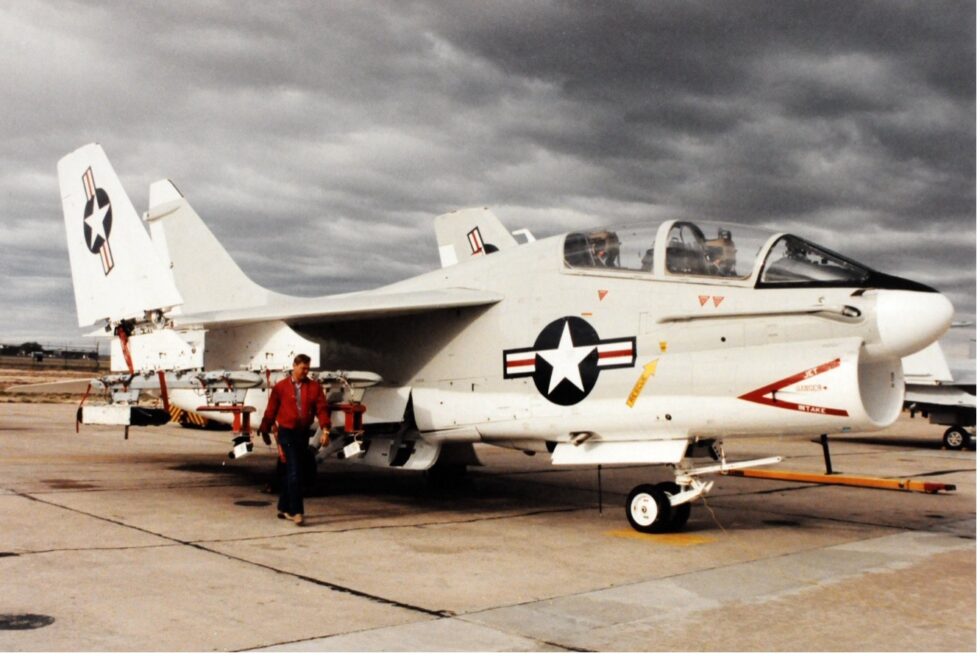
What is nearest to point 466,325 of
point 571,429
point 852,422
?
point 571,429

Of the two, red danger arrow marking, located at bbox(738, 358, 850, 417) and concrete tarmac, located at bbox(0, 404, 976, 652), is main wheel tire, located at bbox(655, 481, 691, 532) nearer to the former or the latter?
concrete tarmac, located at bbox(0, 404, 976, 652)

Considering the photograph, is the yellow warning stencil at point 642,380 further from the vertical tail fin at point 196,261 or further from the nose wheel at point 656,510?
the vertical tail fin at point 196,261

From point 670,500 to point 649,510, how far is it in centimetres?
22

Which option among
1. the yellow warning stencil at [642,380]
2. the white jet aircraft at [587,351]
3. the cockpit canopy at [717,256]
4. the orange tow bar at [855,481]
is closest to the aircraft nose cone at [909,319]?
the white jet aircraft at [587,351]

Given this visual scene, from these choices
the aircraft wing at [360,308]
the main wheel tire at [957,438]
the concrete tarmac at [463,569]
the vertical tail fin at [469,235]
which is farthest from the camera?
the main wheel tire at [957,438]

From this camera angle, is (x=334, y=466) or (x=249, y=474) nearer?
(x=249, y=474)

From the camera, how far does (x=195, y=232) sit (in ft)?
43.7

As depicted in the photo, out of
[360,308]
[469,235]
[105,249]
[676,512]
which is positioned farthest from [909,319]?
[469,235]

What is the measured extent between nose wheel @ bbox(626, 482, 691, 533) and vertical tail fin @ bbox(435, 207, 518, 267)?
944cm

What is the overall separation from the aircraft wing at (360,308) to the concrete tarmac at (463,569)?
81.0 inches

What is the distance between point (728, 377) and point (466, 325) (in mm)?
2999

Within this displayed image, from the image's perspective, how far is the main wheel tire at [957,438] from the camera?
73.3 feet

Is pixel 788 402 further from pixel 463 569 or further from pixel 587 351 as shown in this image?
pixel 463 569

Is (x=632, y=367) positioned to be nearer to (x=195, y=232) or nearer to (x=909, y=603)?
(x=909, y=603)
